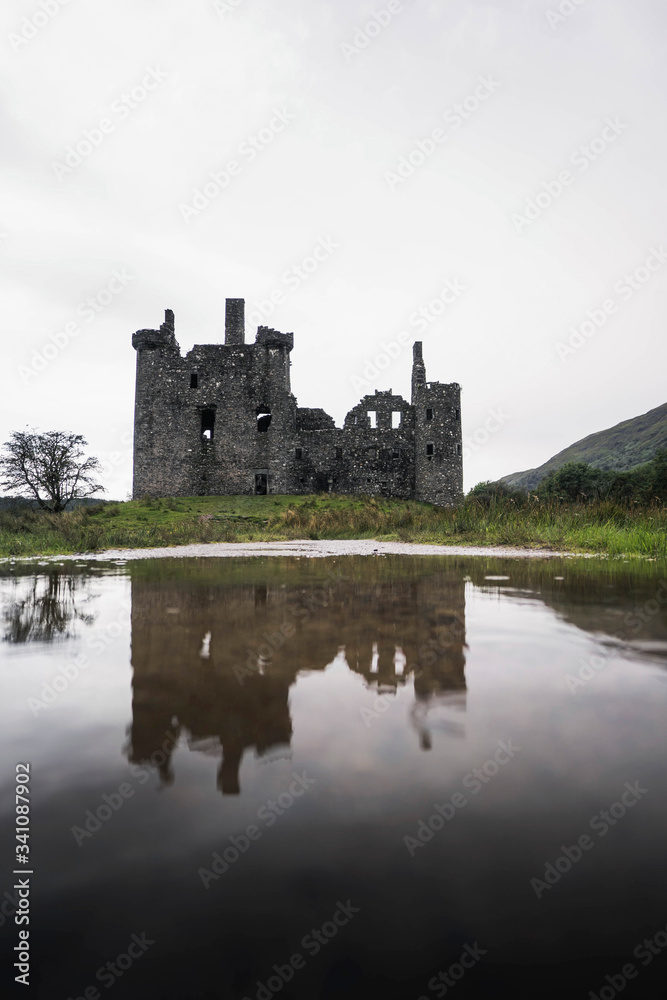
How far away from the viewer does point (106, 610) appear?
11.8ft

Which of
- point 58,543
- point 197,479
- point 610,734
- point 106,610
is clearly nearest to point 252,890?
point 610,734

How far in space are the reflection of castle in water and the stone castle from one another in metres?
29.0

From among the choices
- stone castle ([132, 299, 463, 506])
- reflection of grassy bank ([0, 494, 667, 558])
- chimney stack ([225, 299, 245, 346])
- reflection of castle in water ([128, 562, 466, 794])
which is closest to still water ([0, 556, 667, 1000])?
reflection of castle in water ([128, 562, 466, 794])

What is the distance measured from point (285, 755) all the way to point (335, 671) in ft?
2.48

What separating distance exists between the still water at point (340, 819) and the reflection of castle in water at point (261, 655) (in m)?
Result: 0.01

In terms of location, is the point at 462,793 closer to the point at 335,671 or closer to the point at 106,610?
the point at 335,671

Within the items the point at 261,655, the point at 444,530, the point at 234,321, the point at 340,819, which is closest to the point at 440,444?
the point at 234,321

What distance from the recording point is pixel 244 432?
32875 millimetres

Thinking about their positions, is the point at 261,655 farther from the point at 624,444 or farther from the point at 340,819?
the point at 624,444

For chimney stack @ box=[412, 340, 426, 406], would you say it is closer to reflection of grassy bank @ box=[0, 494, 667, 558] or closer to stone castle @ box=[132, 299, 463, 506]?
stone castle @ box=[132, 299, 463, 506]

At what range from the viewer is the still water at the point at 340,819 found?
806mm

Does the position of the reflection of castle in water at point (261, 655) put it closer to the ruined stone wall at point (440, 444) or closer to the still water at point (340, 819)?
the still water at point (340, 819)

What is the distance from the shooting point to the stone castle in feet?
105

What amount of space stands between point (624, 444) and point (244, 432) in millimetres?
151888
